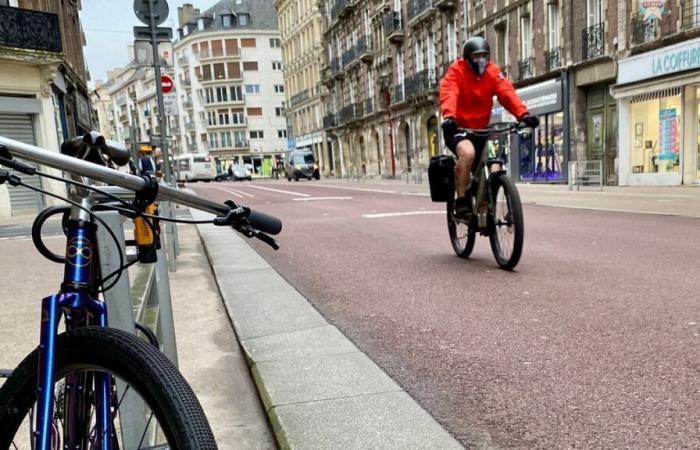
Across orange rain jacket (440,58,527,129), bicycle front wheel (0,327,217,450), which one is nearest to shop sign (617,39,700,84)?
orange rain jacket (440,58,527,129)

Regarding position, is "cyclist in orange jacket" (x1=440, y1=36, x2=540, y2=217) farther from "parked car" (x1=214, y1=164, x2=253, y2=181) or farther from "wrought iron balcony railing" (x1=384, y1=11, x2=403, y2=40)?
"parked car" (x1=214, y1=164, x2=253, y2=181)

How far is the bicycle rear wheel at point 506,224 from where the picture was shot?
482cm

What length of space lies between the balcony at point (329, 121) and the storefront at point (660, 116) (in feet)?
119

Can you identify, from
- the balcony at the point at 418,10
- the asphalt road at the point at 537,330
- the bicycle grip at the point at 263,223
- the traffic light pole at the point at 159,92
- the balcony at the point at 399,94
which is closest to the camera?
the bicycle grip at the point at 263,223

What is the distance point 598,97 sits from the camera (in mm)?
20094

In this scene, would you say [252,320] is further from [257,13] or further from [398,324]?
[257,13]

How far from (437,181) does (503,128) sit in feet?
2.65

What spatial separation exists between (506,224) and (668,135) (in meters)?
14.8

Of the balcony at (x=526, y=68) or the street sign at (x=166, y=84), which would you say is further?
the balcony at (x=526, y=68)

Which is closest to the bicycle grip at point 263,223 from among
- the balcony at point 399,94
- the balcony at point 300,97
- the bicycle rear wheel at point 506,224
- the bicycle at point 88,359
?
the bicycle at point 88,359

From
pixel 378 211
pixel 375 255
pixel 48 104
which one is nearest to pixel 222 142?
pixel 48 104

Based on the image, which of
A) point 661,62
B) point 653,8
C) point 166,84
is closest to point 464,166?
point 166,84

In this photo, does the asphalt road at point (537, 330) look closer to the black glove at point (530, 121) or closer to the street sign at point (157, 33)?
the black glove at point (530, 121)

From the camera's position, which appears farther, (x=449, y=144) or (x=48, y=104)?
(x=48, y=104)
